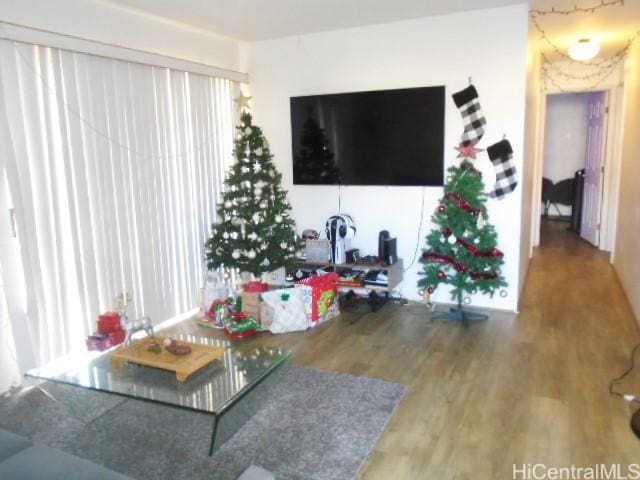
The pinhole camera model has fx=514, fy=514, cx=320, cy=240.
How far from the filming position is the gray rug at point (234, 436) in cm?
240

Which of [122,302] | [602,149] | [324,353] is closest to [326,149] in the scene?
[324,353]

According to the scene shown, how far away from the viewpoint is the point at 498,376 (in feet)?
10.6

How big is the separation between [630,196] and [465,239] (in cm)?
207

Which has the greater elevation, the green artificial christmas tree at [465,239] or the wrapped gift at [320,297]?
the green artificial christmas tree at [465,239]

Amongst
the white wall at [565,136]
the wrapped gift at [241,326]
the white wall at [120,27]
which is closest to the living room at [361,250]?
the white wall at [120,27]

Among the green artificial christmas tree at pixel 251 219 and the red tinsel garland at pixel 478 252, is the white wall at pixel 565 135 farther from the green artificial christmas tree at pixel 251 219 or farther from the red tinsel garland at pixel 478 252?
the green artificial christmas tree at pixel 251 219

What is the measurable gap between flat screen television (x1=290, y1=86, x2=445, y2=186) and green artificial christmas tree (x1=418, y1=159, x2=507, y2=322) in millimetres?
417

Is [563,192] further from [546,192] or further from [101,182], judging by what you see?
[101,182]

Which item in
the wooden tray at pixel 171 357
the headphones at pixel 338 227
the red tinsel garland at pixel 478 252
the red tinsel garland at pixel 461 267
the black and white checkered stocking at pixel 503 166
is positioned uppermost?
the black and white checkered stocking at pixel 503 166

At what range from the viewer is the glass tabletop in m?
2.36

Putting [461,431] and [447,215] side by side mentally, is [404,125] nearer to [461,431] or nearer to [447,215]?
[447,215]

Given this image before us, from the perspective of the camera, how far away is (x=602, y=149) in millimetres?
6906

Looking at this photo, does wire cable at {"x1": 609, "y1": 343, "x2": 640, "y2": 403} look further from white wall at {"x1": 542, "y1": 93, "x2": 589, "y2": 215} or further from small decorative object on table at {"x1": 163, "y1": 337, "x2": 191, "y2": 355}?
white wall at {"x1": 542, "y1": 93, "x2": 589, "y2": 215}

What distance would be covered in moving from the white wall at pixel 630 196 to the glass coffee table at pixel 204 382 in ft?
10.5
